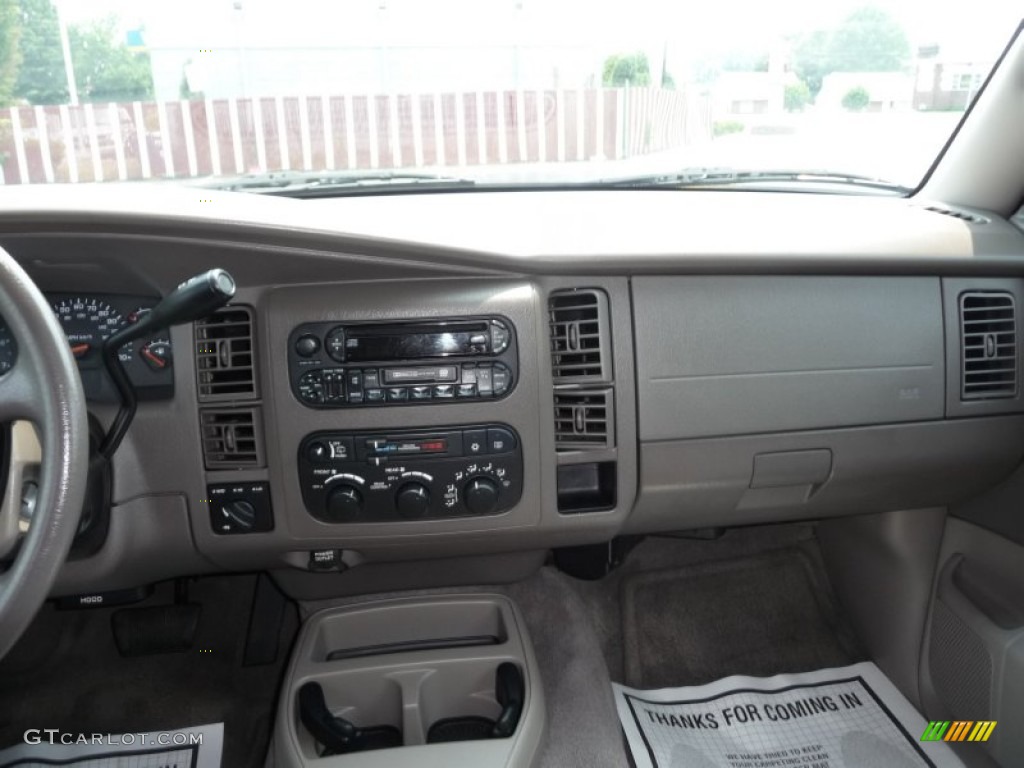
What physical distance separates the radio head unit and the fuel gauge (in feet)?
0.62

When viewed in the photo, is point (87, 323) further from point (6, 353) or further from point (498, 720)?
point (498, 720)

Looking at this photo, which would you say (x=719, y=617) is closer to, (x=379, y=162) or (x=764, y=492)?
(x=764, y=492)

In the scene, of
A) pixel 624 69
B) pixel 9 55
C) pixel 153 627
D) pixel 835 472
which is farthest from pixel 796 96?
pixel 153 627

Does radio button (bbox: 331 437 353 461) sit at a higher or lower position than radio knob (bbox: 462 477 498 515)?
higher

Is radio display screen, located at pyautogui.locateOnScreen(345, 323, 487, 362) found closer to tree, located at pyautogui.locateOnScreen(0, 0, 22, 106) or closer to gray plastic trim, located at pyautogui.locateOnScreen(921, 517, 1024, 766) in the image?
tree, located at pyautogui.locateOnScreen(0, 0, 22, 106)

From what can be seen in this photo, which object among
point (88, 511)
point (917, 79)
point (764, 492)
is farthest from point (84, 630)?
point (917, 79)

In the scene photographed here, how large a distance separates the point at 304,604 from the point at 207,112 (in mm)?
980

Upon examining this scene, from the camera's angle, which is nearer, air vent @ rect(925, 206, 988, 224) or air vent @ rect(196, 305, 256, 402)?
air vent @ rect(196, 305, 256, 402)

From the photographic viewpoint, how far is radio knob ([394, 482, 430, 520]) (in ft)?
4.36

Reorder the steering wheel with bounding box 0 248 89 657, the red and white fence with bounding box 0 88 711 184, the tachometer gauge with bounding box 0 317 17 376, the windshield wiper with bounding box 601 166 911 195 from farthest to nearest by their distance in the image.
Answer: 1. the windshield wiper with bounding box 601 166 911 195
2. the red and white fence with bounding box 0 88 711 184
3. the tachometer gauge with bounding box 0 317 17 376
4. the steering wheel with bounding box 0 248 89 657

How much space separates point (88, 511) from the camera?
1.28 metres

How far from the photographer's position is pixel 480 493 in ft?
4.40

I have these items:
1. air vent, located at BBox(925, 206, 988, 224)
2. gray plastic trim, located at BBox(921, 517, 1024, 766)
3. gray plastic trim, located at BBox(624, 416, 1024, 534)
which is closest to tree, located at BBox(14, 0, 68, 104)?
gray plastic trim, located at BBox(624, 416, 1024, 534)

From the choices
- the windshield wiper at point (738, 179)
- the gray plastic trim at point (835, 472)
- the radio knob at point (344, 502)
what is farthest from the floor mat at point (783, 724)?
the windshield wiper at point (738, 179)
